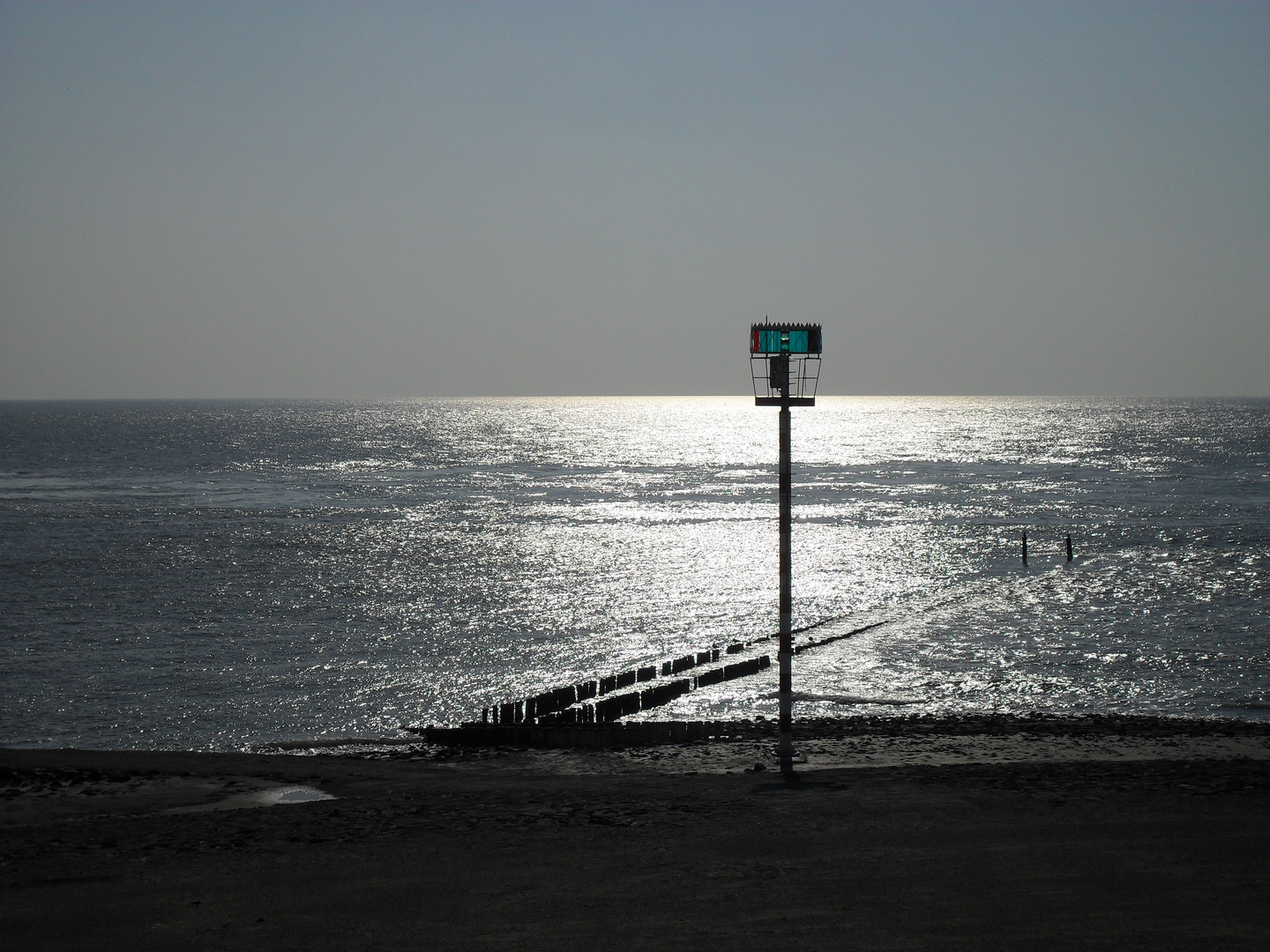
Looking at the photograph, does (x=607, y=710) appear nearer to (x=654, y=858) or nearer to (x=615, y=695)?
(x=615, y=695)

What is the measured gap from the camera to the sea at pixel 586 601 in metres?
33.6

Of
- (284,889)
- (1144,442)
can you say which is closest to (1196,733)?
(284,889)

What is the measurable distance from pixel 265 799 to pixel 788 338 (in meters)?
11.9

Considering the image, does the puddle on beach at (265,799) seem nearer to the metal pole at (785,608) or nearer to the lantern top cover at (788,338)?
the metal pole at (785,608)

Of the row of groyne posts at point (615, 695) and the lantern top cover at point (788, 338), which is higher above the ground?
the lantern top cover at point (788, 338)

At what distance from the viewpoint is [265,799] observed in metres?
18.1

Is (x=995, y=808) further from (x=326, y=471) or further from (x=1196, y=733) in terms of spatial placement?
(x=326, y=471)

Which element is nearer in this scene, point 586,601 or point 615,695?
point 615,695

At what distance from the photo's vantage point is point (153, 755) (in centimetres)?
2327

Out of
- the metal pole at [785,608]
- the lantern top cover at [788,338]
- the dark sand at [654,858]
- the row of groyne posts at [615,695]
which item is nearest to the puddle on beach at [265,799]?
the dark sand at [654,858]

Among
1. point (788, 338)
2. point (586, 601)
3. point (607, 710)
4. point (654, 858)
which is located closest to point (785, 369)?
point (788, 338)

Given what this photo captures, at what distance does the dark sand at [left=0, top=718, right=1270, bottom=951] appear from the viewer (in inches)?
440

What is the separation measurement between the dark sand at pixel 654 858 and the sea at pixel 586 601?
1254 centimetres

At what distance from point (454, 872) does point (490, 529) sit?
2666 inches
